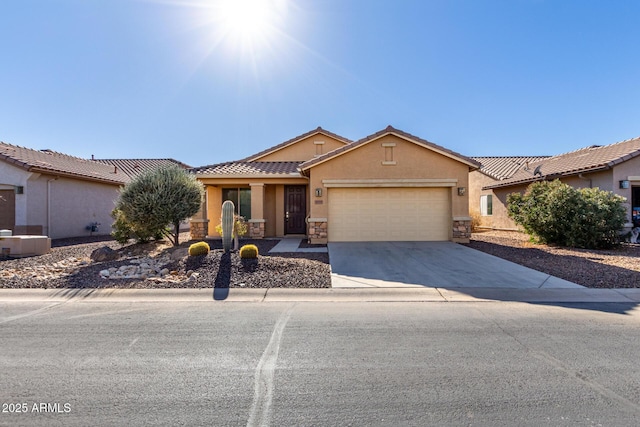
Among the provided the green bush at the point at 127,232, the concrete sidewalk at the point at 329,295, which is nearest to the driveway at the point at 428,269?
the concrete sidewalk at the point at 329,295

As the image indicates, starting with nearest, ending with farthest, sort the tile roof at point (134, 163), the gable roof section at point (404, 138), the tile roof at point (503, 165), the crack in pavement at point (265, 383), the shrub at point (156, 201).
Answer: the crack in pavement at point (265, 383), the shrub at point (156, 201), the gable roof section at point (404, 138), the tile roof at point (503, 165), the tile roof at point (134, 163)

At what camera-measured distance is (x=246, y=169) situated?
16000 millimetres

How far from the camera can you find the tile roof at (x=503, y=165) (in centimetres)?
2150

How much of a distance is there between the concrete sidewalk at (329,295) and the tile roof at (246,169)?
29.8 ft

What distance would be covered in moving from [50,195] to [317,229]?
41.6 ft

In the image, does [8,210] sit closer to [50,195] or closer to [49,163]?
[50,195]

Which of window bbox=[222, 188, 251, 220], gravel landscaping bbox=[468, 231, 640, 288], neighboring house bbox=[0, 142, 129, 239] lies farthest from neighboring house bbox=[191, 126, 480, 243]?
neighboring house bbox=[0, 142, 129, 239]

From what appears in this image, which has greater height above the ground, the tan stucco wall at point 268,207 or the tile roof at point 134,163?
the tile roof at point 134,163

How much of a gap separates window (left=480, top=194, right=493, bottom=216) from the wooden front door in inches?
1014

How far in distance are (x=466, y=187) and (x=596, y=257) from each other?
4.87m

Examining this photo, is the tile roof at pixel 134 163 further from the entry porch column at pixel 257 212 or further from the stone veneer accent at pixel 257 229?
the stone veneer accent at pixel 257 229

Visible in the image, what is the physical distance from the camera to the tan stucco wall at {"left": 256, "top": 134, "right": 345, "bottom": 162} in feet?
64.4

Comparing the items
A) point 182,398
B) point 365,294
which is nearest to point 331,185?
point 365,294

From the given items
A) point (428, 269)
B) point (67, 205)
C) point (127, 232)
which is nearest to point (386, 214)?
point (428, 269)
